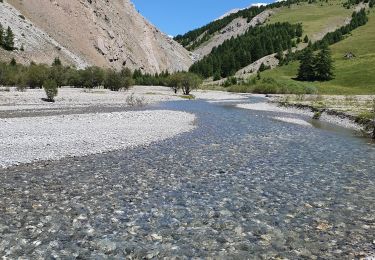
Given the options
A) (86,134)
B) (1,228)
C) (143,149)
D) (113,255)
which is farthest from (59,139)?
(113,255)

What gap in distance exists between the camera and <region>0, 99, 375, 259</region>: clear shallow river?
11773 millimetres

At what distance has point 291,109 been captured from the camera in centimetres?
7256

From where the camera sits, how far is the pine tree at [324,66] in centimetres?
16038

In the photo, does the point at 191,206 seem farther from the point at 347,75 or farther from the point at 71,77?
the point at 347,75

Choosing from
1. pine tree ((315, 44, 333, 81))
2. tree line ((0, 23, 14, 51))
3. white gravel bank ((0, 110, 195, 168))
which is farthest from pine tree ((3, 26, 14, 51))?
pine tree ((315, 44, 333, 81))

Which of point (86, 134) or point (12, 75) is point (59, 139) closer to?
point (86, 134)

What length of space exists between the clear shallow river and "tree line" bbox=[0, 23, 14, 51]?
4935 inches

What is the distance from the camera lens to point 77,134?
1252 inches

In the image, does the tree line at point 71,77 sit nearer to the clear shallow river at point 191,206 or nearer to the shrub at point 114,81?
the shrub at point 114,81

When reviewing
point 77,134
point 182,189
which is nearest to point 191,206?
point 182,189

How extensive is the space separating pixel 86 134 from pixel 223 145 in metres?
10.9

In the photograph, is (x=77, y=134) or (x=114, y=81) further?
(x=114, y=81)

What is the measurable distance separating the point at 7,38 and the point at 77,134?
11858cm

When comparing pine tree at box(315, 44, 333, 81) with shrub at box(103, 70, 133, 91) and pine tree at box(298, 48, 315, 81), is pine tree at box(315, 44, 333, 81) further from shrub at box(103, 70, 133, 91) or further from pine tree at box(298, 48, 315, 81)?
shrub at box(103, 70, 133, 91)
